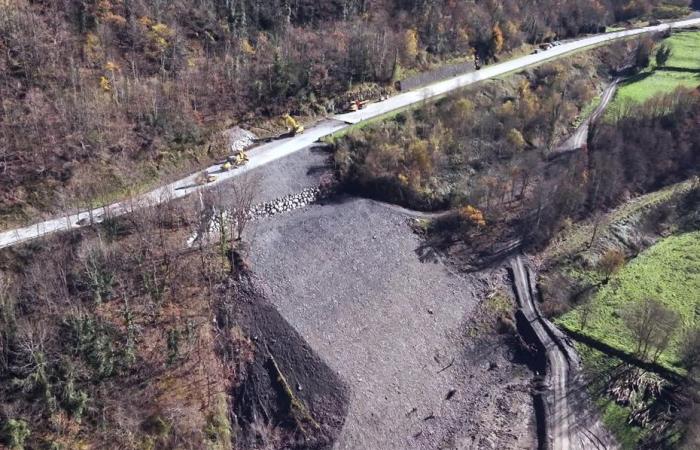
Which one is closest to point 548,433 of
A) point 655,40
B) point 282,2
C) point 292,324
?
point 292,324

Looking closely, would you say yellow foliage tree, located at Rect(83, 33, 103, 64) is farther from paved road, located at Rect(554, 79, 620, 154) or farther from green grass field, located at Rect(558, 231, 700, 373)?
paved road, located at Rect(554, 79, 620, 154)

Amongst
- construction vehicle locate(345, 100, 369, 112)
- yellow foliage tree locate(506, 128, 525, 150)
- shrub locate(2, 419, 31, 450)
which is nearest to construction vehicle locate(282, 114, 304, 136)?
construction vehicle locate(345, 100, 369, 112)

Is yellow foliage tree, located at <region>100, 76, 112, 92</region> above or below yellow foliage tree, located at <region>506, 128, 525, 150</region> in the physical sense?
above

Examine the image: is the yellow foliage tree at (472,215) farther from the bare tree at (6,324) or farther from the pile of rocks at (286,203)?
the bare tree at (6,324)

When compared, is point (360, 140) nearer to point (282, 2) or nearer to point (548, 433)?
point (282, 2)

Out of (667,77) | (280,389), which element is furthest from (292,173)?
(667,77)

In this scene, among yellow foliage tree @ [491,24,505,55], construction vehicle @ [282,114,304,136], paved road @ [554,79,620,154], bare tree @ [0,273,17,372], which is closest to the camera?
bare tree @ [0,273,17,372]

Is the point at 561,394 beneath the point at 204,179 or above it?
beneath

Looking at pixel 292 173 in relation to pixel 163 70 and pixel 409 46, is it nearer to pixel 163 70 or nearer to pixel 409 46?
pixel 163 70
